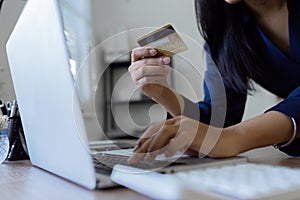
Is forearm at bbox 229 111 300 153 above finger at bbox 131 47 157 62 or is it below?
below

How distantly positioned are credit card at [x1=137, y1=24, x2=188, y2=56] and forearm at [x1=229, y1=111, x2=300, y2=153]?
213mm

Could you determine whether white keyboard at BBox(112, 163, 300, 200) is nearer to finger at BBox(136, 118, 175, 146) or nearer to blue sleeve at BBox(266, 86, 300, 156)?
finger at BBox(136, 118, 175, 146)

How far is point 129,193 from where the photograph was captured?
0.39 metres

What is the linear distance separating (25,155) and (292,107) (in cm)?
66

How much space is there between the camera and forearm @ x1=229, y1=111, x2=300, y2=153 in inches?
26.1

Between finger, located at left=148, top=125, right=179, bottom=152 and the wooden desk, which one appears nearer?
the wooden desk

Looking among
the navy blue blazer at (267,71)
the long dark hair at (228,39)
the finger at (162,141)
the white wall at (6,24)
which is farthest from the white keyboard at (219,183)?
the white wall at (6,24)

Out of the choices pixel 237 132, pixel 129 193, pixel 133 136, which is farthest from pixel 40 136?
pixel 237 132

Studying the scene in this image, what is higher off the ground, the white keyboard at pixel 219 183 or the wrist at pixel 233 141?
the white keyboard at pixel 219 183

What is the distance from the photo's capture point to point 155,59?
624 millimetres

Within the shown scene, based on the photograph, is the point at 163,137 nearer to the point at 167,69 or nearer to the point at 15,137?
the point at 167,69

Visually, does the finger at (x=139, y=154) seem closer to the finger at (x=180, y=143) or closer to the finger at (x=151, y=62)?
the finger at (x=180, y=143)

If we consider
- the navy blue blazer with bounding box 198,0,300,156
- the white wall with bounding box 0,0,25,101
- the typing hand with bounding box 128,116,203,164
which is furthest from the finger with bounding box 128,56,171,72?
the white wall with bounding box 0,0,25,101

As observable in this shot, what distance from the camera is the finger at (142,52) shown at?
1.97ft
